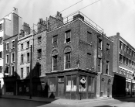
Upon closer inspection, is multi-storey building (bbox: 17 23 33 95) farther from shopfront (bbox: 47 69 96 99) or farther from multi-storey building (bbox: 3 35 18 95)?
shopfront (bbox: 47 69 96 99)

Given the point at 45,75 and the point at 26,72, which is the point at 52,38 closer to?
the point at 45,75

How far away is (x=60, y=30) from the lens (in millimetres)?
24938

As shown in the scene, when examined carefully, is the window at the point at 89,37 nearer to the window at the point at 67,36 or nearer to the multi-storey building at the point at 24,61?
the window at the point at 67,36

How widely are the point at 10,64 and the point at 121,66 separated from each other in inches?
1035

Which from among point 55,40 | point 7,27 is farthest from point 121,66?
point 7,27

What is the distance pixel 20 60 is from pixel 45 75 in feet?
30.6

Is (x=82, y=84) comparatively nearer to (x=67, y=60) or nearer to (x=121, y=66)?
(x=67, y=60)

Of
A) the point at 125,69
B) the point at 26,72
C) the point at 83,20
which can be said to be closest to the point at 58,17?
the point at 83,20

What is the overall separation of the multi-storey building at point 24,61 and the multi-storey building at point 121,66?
18010 mm

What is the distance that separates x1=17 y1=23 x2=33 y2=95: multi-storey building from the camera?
99.6 ft

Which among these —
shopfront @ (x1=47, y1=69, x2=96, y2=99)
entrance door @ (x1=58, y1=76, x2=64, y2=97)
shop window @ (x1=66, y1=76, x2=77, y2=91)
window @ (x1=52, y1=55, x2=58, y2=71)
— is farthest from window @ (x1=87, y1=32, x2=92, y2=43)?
entrance door @ (x1=58, y1=76, x2=64, y2=97)

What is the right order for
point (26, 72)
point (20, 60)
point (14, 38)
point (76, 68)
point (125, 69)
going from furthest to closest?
point (125, 69) → point (14, 38) → point (20, 60) → point (26, 72) → point (76, 68)

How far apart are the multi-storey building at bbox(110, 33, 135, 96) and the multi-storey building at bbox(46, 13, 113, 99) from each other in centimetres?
623

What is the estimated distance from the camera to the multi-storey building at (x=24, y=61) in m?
30.4
